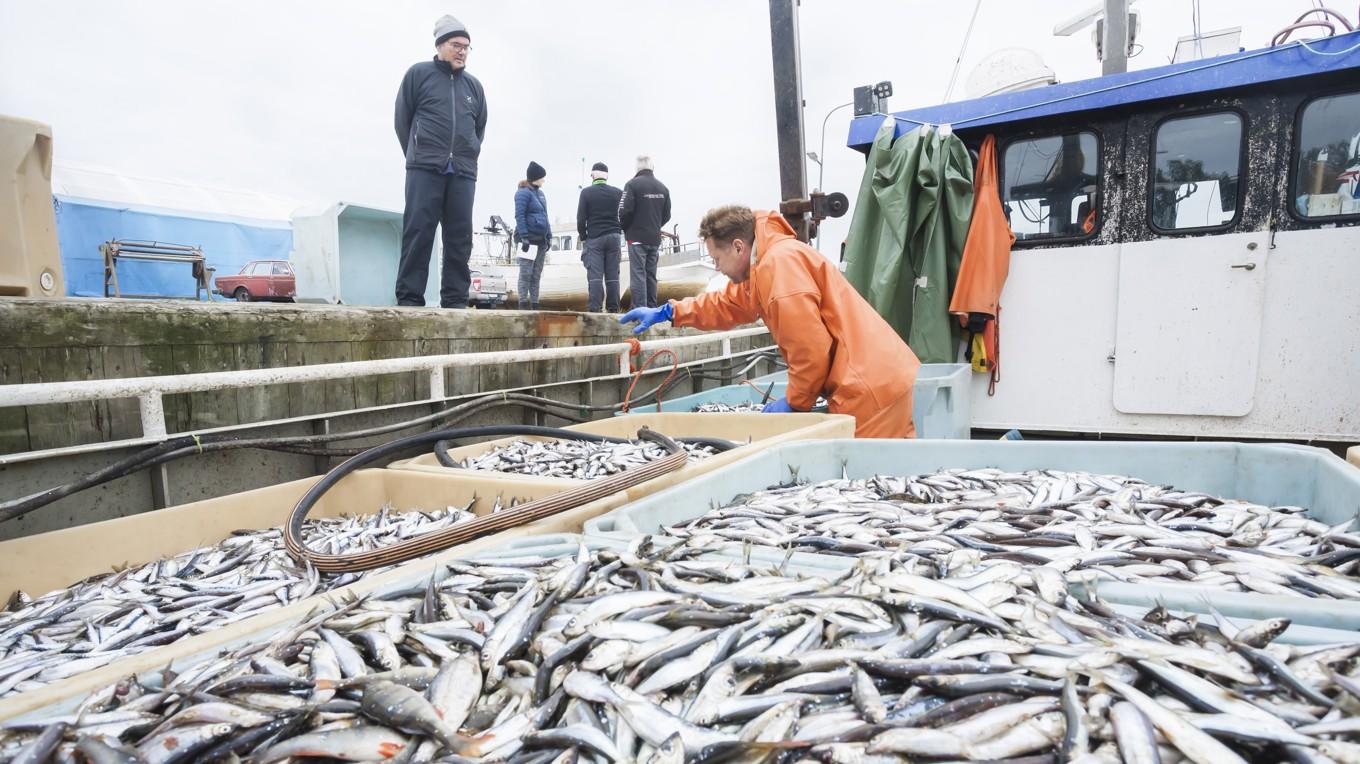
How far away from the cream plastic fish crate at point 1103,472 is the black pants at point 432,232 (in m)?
3.82

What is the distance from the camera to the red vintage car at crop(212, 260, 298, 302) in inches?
728

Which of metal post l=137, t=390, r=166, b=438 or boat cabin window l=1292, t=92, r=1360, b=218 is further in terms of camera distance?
boat cabin window l=1292, t=92, r=1360, b=218

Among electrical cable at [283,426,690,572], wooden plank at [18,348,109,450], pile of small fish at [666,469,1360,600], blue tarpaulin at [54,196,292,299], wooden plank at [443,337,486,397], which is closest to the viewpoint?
pile of small fish at [666,469,1360,600]

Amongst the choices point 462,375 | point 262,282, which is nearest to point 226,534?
point 462,375

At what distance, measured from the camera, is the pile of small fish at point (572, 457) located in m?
4.16

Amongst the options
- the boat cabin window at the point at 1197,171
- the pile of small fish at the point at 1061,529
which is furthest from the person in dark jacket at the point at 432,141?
the boat cabin window at the point at 1197,171

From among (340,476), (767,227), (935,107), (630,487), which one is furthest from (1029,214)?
(340,476)

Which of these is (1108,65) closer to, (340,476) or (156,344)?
(340,476)

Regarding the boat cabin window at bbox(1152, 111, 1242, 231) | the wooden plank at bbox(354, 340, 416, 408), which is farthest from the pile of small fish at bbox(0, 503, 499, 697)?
the boat cabin window at bbox(1152, 111, 1242, 231)

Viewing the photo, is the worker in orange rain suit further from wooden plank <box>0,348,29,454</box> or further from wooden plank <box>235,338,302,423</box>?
wooden plank <box>0,348,29,454</box>

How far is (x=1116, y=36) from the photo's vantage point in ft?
19.6

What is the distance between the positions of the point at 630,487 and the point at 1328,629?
229 centimetres

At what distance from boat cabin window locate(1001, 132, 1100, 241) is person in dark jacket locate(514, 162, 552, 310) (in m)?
6.58

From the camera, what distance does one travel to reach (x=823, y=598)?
1.78 meters
